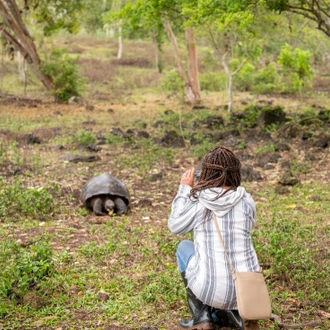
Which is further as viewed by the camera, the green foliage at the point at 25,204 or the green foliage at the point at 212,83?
the green foliage at the point at 212,83

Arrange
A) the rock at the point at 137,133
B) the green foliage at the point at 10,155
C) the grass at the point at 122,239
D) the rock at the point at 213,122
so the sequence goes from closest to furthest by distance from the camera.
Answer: the grass at the point at 122,239 → the green foliage at the point at 10,155 → the rock at the point at 137,133 → the rock at the point at 213,122

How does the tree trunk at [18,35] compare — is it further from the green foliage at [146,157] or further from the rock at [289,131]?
the rock at [289,131]

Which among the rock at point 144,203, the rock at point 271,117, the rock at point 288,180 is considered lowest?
the rock at point 144,203

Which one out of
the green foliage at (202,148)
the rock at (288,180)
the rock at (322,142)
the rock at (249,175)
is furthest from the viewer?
the rock at (322,142)

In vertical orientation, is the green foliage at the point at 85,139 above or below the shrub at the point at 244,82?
below

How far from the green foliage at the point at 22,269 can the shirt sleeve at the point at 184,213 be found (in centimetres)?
149

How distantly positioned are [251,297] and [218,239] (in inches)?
16.4

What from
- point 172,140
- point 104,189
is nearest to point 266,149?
point 172,140

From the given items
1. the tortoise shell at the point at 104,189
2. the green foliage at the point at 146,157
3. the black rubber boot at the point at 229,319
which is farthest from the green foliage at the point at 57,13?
the black rubber boot at the point at 229,319

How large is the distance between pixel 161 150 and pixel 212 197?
7.23 metres

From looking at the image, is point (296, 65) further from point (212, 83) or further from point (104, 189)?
point (104, 189)

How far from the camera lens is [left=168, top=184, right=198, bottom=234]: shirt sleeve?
11.5 ft

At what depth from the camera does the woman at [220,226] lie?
340 cm

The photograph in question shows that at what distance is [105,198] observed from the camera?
7.20 m
